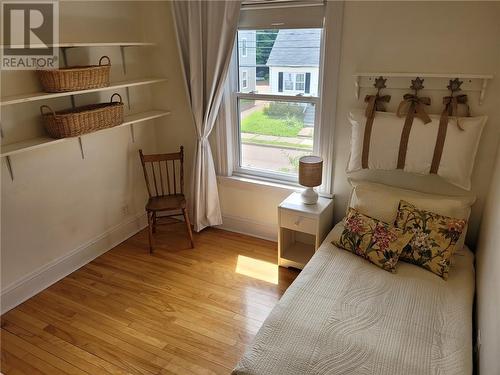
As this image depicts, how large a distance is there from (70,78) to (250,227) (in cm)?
186

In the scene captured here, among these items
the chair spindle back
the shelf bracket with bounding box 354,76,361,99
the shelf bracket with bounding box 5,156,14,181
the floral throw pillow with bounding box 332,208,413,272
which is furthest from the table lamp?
the shelf bracket with bounding box 5,156,14,181

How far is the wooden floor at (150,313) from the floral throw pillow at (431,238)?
939mm

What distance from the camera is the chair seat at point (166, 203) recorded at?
294cm

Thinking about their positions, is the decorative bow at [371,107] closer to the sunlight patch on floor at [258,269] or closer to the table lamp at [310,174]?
the table lamp at [310,174]

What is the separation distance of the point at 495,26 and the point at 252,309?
87.5 inches

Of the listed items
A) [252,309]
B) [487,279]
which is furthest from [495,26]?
[252,309]

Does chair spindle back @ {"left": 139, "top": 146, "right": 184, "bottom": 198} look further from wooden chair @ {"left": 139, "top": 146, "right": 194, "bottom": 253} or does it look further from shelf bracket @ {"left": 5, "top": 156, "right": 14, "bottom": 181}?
shelf bracket @ {"left": 5, "top": 156, "right": 14, "bottom": 181}

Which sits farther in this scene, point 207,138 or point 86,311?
point 207,138

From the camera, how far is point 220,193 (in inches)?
131

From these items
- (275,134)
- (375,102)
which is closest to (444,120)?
(375,102)

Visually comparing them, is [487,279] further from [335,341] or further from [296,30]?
[296,30]

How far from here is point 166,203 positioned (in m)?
3.00

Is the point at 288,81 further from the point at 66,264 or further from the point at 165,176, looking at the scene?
the point at 66,264

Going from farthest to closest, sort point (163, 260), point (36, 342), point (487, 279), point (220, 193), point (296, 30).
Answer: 1. point (220, 193)
2. point (163, 260)
3. point (296, 30)
4. point (36, 342)
5. point (487, 279)
